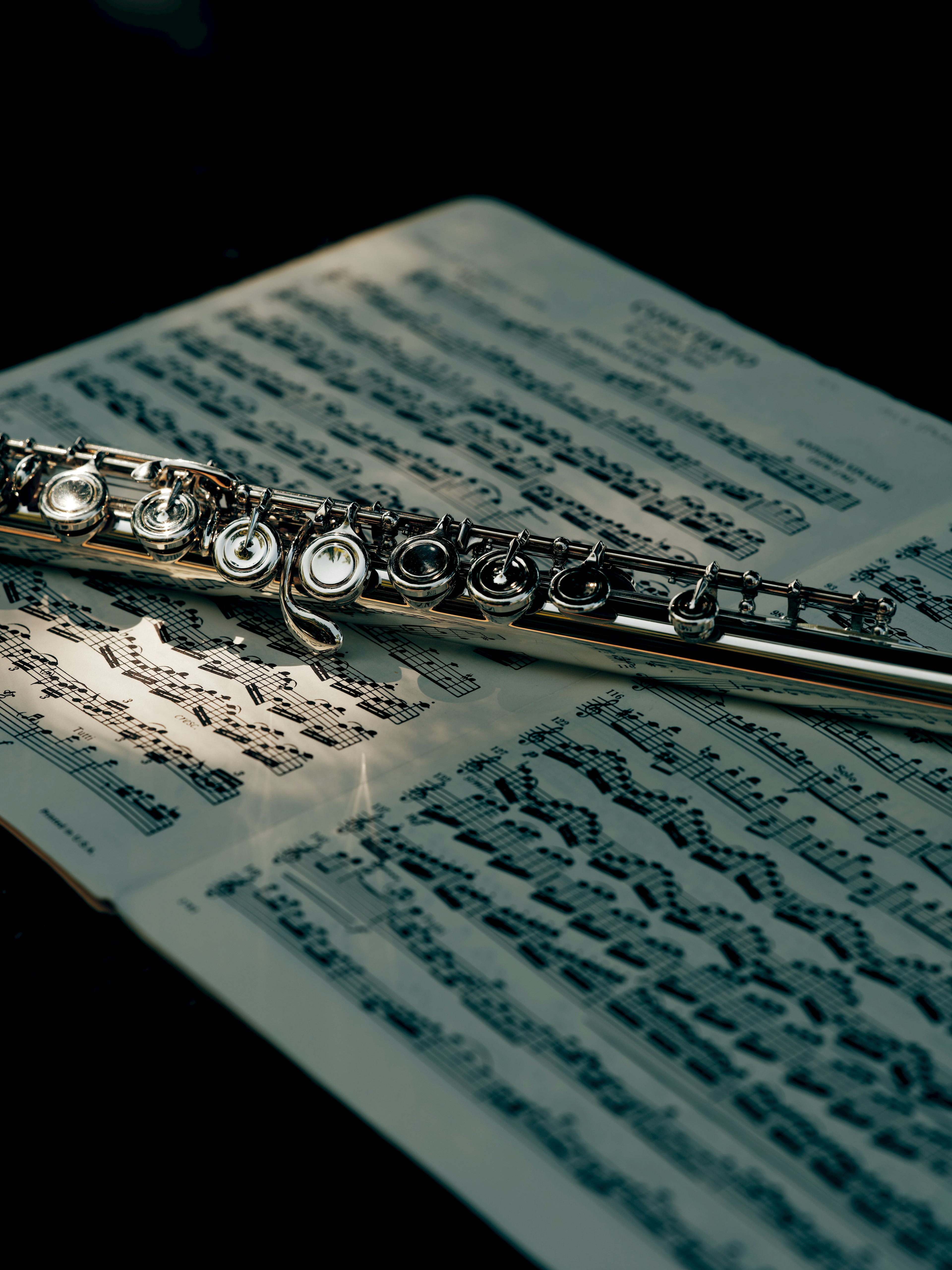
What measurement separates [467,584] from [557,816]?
→ 214 millimetres

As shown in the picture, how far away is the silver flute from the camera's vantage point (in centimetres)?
95

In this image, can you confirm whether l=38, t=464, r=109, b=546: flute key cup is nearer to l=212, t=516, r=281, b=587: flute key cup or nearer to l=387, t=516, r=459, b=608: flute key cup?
l=212, t=516, r=281, b=587: flute key cup

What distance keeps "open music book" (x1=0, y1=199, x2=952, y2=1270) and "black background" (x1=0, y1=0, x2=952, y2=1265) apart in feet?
0.81

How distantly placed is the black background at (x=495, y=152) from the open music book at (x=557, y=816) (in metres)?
0.25

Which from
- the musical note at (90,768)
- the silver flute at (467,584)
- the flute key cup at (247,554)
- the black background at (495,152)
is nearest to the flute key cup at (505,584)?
the silver flute at (467,584)

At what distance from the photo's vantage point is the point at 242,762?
3.12 ft

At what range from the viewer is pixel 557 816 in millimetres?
898

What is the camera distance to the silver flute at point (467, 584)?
951mm

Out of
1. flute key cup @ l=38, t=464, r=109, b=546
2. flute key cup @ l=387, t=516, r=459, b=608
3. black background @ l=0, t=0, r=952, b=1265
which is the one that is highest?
black background @ l=0, t=0, r=952, b=1265

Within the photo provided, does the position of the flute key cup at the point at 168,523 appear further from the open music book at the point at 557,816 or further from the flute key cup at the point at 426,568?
the flute key cup at the point at 426,568

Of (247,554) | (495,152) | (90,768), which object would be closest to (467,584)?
(247,554)

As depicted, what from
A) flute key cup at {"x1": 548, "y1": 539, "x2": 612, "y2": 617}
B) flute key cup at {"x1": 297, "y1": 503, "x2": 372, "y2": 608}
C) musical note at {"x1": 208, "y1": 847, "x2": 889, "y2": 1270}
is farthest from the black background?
musical note at {"x1": 208, "y1": 847, "x2": 889, "y2": 1270}

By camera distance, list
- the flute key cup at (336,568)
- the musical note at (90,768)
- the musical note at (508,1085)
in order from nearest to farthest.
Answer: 1. the musical note at (508,1085)
2. the musical note at (90,768)
3. the flute key cup at (336,568)

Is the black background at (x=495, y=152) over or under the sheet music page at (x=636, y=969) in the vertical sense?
over
